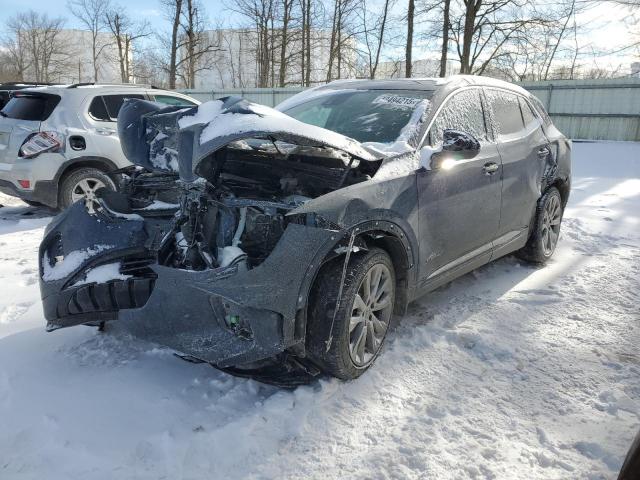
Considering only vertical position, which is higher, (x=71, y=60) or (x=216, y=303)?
(x=71, y=60)

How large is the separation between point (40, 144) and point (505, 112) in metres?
5.50

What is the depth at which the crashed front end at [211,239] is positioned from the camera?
2359mm

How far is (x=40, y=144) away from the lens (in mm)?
6234

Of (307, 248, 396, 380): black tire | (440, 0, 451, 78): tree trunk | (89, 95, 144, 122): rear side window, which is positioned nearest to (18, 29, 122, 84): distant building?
(440, 0, 451, 78): tree trunk

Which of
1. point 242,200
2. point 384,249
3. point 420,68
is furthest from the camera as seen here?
point 420,68

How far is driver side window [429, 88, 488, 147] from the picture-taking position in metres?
3.38

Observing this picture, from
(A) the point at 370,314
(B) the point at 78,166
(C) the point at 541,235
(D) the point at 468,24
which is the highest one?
(D) the point at 468,24

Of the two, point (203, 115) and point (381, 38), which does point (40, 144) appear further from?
point (381, 38)

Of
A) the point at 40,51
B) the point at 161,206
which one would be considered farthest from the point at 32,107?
the point at 40,51

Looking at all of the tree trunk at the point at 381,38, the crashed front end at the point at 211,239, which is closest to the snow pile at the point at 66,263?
the crashed front end at the point at 211,239

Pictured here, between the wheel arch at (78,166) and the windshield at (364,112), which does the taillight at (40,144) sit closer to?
the wheel arch at (78,166)

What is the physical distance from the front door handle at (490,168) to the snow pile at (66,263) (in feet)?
8.72

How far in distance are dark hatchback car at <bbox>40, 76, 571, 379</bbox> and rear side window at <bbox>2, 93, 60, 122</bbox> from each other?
11.7 feet

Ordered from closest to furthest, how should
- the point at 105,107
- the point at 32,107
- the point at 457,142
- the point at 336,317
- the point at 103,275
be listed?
the point at 336,317 → the point at 103,275 → the point at 457,142 → the point at 32,107 → the point at 105,107
